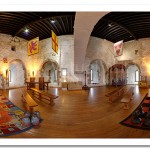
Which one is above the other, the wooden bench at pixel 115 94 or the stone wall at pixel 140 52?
the stone wall at pixel 140 52

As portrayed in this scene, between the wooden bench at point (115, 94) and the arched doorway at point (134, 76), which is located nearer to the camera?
the wooden bench at point (115, 94)

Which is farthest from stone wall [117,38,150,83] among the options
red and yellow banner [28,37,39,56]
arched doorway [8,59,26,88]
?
arched doorway [8,59,26,88]

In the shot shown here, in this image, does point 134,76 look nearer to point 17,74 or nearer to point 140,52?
point 140,52

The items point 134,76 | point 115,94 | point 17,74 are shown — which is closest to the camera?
point 115,94

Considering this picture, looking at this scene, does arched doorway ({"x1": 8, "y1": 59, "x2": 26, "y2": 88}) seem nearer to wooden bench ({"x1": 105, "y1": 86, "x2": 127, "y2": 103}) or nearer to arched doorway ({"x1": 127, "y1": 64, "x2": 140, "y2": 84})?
wooden bench ({"x1": 105, "y1": 86, "x2": 127, "y2": 103})

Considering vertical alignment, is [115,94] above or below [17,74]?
below

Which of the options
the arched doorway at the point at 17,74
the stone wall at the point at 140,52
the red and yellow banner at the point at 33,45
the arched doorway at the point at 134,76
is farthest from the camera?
the arched doorway at the point at 17,74

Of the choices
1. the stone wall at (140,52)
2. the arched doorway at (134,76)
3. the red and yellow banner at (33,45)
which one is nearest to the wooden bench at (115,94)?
the arched doorway at (134,76)

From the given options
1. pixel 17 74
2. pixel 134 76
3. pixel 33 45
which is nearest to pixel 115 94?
pixel 134 76

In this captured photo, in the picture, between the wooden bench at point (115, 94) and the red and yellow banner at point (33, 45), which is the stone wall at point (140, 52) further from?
the red and yellow banner at point (33, 45)

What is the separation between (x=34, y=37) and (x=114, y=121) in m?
3.27

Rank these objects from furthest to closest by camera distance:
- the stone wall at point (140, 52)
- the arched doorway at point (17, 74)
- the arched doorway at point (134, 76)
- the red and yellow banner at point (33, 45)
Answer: the arched doorway at point (17, 74)
the red and yellow banner at point (33, 45)
the arched doorway at point (134, 76)
the stone wall at point (140, 52)

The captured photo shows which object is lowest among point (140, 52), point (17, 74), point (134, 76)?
point (134, 76)
